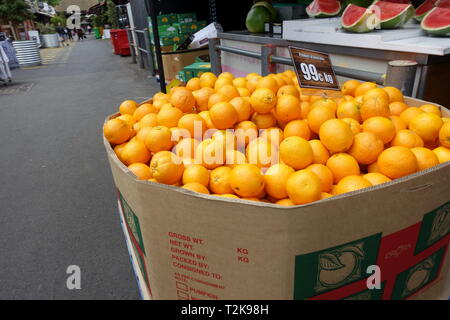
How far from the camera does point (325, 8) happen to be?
282 cm

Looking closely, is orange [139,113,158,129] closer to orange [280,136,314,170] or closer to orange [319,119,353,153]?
orange [280,136,314,170]

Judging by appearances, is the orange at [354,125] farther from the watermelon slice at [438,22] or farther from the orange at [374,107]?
the watermelon slice at [438,22]

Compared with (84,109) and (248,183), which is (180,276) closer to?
(248,183)

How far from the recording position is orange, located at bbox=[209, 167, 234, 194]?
3.51 ft

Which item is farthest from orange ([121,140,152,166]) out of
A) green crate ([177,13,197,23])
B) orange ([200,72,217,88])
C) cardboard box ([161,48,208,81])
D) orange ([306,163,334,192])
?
green crate ([177,13,197,23])

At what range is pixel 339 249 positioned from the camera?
84cm

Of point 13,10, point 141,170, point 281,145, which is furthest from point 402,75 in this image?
point 13,10

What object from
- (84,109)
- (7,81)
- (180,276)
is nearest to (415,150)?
(180,276)

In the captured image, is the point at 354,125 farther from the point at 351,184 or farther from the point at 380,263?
the point at 380,263

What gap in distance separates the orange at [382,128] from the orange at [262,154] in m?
0.36

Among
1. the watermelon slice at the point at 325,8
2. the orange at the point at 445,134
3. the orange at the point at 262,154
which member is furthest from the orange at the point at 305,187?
the watermelon slice at the point at 325,8

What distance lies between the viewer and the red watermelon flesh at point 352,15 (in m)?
2.12

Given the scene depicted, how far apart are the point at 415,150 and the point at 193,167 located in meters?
0.77

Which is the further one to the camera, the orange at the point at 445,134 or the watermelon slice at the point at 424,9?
the watermelon slice at the point at 424,9
